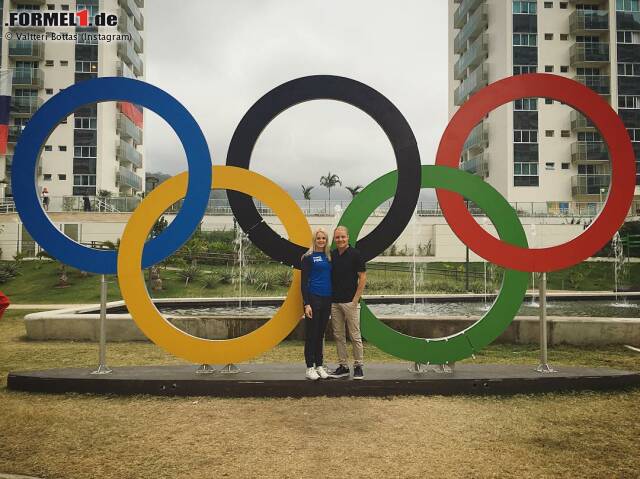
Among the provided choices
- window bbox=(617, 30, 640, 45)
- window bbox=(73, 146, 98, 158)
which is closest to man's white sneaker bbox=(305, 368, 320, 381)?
window bbox=(73, 146, 98, 158)

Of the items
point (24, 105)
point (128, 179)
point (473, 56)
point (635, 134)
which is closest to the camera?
point (635, 134)

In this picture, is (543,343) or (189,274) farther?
(189,274)

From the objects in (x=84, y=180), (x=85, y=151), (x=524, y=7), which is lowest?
(x=84, y=180)

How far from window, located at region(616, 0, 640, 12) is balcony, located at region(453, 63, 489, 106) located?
10.7 m

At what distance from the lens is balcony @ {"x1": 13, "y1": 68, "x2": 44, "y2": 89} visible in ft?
137

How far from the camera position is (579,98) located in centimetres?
729

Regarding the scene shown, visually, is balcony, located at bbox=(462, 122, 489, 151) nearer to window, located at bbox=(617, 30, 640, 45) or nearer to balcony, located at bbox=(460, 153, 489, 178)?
balcony, located at bbox=(460, 153, 489, 178)

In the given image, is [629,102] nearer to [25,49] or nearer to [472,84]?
[472,84]

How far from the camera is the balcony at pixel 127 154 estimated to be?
155ft

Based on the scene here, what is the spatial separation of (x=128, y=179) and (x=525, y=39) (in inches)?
1451

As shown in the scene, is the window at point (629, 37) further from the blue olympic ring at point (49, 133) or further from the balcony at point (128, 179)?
the blue olympic ring at point (49, 133)

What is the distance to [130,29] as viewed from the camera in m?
50.2

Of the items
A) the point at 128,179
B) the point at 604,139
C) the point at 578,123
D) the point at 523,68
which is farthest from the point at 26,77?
the point at 604,139

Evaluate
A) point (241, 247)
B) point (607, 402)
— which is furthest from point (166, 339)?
point (241, 247)
